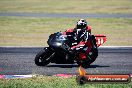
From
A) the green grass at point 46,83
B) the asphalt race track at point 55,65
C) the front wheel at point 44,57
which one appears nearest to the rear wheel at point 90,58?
the asphalt race track at point 55,65

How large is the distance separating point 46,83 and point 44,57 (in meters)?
3.77

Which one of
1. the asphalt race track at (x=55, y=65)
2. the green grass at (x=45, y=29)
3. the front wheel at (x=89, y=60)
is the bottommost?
the green grass at (x=45, y=29)

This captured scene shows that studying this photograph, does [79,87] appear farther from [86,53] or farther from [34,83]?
[86,53]

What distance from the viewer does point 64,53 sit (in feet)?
50.4

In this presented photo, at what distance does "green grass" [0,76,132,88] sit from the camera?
11047 mm

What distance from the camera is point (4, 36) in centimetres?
2588

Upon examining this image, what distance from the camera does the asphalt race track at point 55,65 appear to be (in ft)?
47.9

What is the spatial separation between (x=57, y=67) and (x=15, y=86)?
4638 mm

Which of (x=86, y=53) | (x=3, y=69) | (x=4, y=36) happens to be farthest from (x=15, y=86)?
(x=4, y=36)

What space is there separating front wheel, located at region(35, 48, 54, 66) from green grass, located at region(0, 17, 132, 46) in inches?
281

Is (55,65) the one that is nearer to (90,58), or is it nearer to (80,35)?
(90,58)

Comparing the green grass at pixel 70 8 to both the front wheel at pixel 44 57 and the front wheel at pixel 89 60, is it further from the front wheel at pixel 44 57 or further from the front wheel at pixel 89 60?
the front wheel at pixel 44 57

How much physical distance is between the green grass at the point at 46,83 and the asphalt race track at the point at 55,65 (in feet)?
5.65

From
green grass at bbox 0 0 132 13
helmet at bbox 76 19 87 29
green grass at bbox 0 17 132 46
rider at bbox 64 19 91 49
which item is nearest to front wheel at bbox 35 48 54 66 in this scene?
rider at bbox 64 19 91 49
